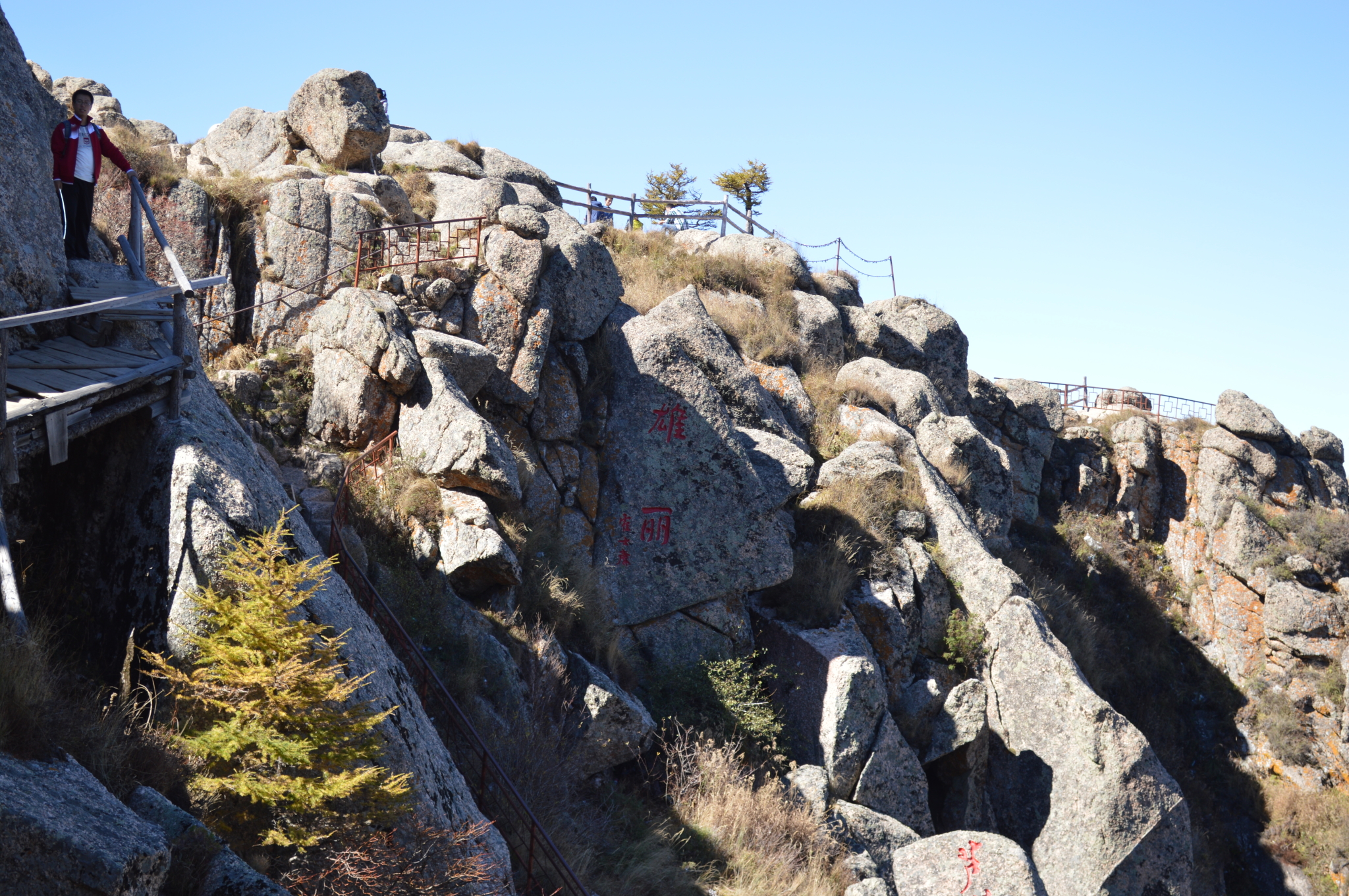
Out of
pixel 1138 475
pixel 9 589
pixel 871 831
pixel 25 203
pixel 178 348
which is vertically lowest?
pixel 871 831

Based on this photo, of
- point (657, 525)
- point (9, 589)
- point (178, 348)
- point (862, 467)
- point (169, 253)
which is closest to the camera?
point (9, 589)

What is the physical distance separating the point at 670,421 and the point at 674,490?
3.54 feet

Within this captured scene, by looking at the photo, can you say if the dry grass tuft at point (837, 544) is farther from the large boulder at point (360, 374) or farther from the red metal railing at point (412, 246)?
the red metal railing at point (412, 246)

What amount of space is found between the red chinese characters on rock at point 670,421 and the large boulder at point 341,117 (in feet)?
29.0

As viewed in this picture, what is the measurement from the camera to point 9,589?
5270mm

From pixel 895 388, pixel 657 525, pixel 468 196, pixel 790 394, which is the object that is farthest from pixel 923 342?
pixel 657 525

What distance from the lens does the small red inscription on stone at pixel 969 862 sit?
401 inches

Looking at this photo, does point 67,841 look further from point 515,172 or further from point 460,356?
point 515,172

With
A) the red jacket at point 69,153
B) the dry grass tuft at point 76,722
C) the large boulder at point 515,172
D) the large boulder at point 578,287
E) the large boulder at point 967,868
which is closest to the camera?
the dry grass tuft at point 76,722

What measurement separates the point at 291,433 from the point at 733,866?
7.51 meters

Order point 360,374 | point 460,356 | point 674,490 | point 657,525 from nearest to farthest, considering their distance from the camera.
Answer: point 360,374 < point 460,356 < point 657,525 < point 674,490

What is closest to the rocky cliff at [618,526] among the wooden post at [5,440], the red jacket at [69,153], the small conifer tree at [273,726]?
the red jacket at [69,153]

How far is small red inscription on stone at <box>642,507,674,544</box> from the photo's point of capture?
13422 millimetres

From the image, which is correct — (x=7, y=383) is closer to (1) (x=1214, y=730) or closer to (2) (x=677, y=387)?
(2) (x=677, y=387)
